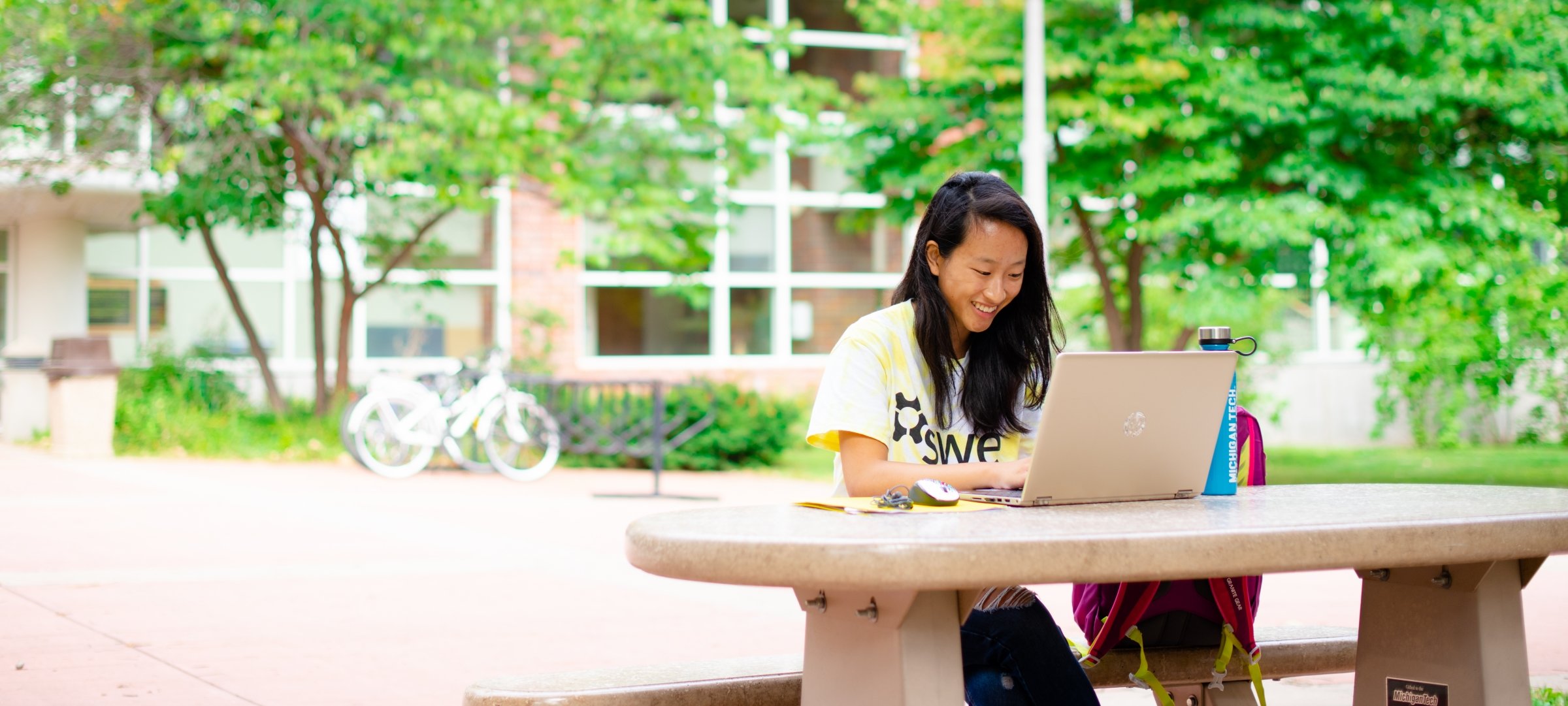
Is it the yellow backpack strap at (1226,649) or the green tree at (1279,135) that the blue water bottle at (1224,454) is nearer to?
the yellow backpack strap at (1226,649)

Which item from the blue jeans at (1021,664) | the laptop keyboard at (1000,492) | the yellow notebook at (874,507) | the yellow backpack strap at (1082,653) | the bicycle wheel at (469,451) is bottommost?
the bicycle wheel at (469,451)

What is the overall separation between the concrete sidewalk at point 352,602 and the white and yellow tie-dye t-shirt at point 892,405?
6.56ft

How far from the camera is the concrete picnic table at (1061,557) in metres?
2.38

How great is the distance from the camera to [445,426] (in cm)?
1384

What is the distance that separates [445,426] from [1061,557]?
470 inches

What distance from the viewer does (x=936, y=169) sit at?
1337cm

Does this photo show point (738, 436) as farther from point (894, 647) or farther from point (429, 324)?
point (894, 647)

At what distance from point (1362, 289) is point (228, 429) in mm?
10385

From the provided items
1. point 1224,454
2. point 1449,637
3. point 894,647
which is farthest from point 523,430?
point 894,647

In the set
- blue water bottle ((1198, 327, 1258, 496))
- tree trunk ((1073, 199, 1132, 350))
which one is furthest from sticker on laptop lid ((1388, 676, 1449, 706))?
tree trunk ((1073, 199, 1132, 350))

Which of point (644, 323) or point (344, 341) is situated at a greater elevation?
point (644, 323)

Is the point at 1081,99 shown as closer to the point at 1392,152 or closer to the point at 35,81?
the point at 1392,152

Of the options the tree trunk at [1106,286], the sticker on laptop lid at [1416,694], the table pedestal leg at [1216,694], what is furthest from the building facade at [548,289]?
the sticker on laptop lid at [1416,694]

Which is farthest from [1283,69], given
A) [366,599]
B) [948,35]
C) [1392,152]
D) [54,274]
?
[54,274]
